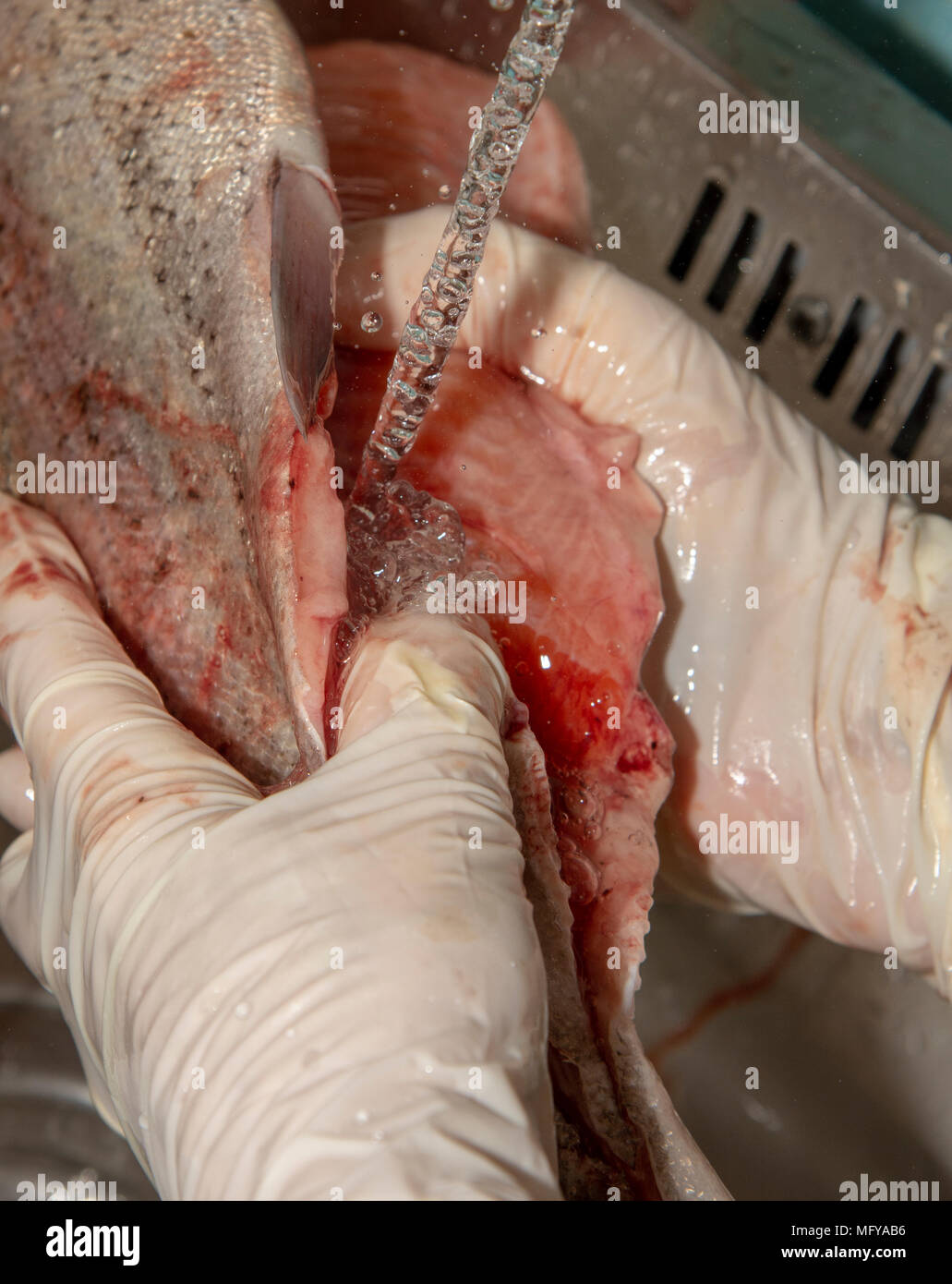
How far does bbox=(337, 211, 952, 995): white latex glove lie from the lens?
42.9 inches

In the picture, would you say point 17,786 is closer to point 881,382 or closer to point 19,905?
point 19,905

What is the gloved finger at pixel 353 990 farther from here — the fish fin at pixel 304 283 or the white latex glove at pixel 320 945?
the fish fin at pixel 304 283

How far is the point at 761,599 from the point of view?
1.12m

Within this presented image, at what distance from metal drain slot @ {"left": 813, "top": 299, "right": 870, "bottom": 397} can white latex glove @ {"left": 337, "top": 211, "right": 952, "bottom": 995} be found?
0.44 metres

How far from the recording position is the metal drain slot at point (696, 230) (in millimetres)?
1531

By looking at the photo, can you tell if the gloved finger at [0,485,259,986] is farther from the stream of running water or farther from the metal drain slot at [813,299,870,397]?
the metal drain slot at [813,299,870,397]

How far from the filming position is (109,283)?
3.11ft

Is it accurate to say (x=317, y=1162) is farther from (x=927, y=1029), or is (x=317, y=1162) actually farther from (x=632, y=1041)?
(x=927, y=1029)

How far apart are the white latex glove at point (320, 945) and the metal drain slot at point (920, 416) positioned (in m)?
0.96

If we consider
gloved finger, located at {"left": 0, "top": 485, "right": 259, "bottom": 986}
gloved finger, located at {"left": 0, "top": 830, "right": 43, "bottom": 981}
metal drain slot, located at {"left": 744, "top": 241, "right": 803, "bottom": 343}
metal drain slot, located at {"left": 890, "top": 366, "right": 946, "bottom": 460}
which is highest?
metal drain slot, located at {"left": 744, "top": 241, "right": 803, "bottom": 343}

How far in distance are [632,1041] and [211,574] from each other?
55 centimetres

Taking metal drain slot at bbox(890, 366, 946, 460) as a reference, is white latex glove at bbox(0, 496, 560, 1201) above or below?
below

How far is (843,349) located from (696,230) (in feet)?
0.93

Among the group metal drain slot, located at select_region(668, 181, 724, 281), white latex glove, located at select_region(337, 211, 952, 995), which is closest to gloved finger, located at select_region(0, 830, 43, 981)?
white latex glove, located at select_region(337, 211, 952, 995)
